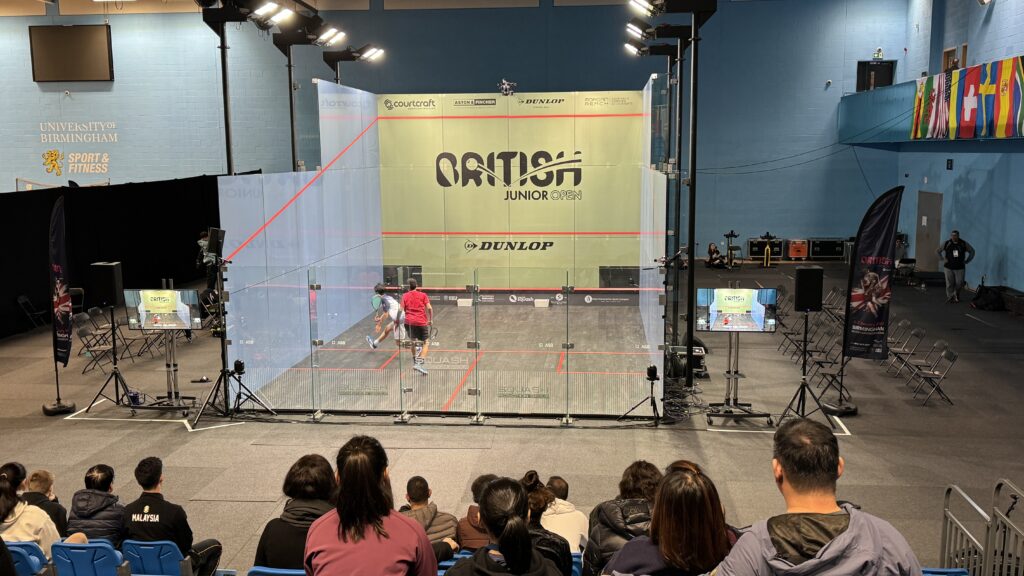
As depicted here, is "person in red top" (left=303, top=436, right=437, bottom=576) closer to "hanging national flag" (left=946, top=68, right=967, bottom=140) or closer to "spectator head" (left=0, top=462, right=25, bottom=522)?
"spectator head" (left=0, top=462, right=25, bottom=522)

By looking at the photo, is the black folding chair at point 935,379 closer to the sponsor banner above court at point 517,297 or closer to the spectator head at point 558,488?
the sponsor banner above court at point 517,297

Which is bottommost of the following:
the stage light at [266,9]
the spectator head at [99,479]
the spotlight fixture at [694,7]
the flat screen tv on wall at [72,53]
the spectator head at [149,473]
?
the spectator head at [99,479]

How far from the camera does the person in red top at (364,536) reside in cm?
304

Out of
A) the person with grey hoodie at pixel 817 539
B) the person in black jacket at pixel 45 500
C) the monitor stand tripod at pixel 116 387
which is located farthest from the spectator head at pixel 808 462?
the monitor stand tripod at pixel 116 387

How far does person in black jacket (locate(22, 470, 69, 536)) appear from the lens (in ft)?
17.4

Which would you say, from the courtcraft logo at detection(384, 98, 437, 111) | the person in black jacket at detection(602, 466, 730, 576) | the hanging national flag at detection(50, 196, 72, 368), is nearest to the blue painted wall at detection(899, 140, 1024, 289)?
the courtcraft logo at detection(384, 98, 437, 111)

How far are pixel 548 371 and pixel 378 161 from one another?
24.7ft

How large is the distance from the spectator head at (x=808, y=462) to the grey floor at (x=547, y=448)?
183 inches

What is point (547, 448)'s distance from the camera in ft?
28.8

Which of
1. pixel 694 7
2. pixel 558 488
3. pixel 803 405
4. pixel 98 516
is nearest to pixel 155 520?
pixel 98 516

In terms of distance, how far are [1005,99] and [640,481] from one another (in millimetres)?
11178

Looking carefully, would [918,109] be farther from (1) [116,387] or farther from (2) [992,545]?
(1) [116,387]

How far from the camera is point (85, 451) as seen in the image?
8766 millimetres

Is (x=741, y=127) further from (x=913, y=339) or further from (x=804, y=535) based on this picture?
(x=804, y=535)
